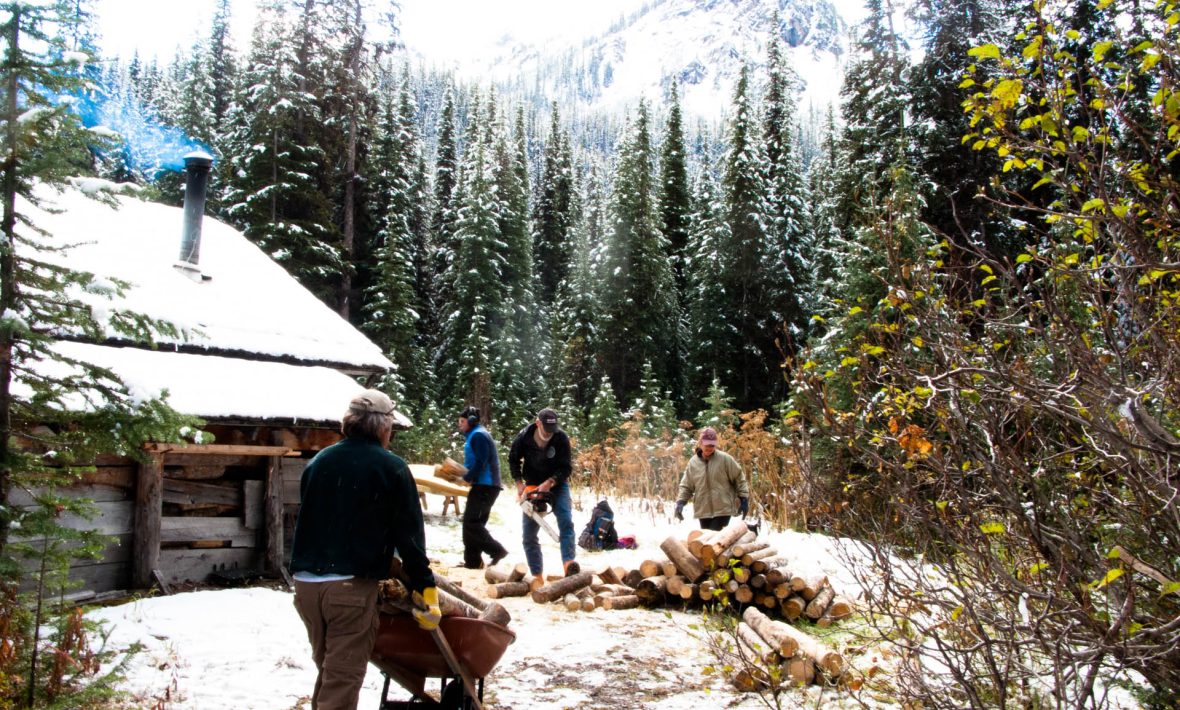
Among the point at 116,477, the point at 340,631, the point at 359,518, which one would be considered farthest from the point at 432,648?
the point at 116,477

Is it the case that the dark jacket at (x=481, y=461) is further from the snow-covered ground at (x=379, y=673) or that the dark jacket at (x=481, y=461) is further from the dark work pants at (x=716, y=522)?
the dark work pants at (x=716, y=522)

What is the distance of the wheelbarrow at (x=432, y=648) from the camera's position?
3883 mm

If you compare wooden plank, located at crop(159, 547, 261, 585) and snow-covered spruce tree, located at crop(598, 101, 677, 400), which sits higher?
snow-covered spruce tree, located at crop(598, 101, 677, 400)

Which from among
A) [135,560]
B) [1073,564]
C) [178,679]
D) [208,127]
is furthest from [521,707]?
[208,127]

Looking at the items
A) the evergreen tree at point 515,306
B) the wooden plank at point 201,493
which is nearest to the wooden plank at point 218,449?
the wooden plank at point 201,493

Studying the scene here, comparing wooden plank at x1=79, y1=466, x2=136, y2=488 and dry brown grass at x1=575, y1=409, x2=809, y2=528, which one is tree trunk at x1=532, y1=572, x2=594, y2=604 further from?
wooden plank at x1=79, y1=466, x2=136, y2=488

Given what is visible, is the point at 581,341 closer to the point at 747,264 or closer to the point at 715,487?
the point at 747,264

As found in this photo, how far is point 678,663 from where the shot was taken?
6008mm

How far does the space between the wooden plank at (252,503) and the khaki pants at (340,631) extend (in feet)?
17.6

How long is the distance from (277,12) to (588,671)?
2760 cm

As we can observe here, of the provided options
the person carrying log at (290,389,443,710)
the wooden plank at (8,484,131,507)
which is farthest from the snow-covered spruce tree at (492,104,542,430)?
the person carrying log at (290,389,443,710)

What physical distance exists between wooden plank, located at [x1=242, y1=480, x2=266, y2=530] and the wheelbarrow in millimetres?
5199

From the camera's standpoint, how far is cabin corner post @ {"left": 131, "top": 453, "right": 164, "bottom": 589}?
7.43m

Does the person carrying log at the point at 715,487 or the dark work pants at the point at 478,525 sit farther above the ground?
the person carrying log at the point at 715,487
